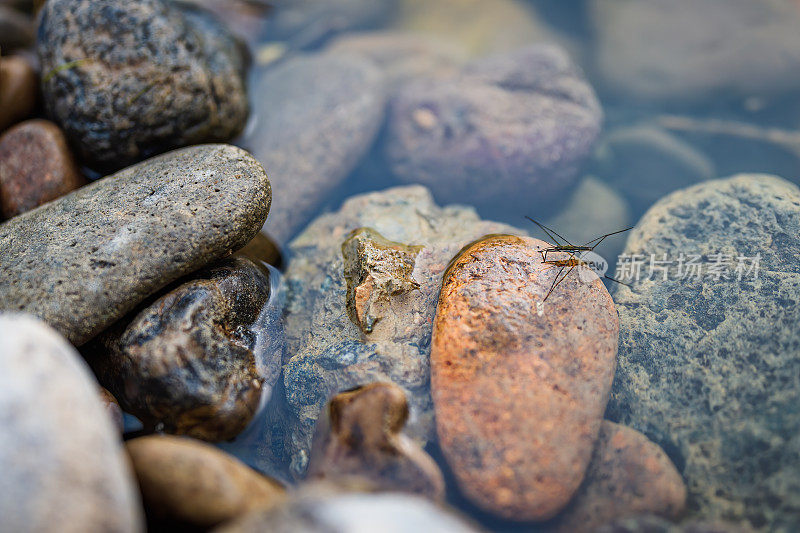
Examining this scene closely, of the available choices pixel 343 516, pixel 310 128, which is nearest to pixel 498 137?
pixel 310 128

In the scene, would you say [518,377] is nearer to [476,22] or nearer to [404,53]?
[404,53]

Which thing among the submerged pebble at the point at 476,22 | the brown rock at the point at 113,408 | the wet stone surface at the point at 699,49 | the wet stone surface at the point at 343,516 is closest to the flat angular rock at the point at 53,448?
the wet stone surface at the point at 343,516

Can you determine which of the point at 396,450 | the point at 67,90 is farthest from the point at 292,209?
the point at 396,450

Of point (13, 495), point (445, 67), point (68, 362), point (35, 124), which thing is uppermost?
point (445, 67)

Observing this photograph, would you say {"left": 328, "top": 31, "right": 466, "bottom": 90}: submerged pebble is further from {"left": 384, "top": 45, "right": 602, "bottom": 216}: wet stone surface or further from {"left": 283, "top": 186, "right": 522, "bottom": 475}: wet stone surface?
{"left": 283, "top": 186, "right": 522, "bottom": 475}: wet stone surface

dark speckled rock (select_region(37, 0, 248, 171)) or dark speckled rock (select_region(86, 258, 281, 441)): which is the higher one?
dark speckled rock (select_region(37, 0, 248, 171))

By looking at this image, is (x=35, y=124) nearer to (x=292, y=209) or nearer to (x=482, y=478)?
(x=292, y=209)

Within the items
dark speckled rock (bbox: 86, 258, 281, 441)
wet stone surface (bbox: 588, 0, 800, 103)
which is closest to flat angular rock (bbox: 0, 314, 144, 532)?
dark speckled rock (bbox: 86, 258, 281, 441)

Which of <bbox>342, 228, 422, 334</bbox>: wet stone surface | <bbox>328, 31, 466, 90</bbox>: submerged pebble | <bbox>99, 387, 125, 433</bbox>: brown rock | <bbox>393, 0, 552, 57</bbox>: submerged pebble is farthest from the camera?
<bbox>393, 0, 552, 57</bbox>: submerged pebble
